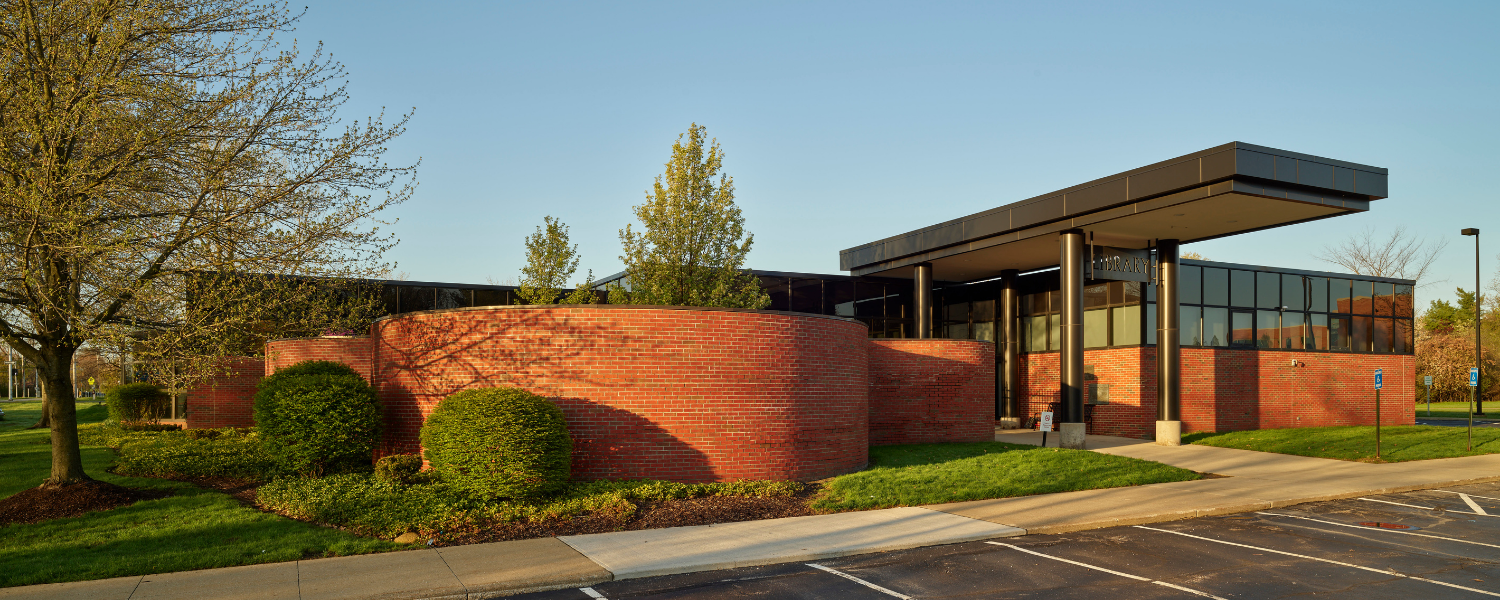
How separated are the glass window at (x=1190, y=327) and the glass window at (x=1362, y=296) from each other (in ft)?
23.7

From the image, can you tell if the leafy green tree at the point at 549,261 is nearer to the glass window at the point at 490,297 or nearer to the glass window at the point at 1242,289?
the glass window at the point at 490,297

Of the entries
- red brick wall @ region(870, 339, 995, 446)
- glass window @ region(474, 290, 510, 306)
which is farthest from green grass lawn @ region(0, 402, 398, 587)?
glass window @ region(474, 290, 510, 306)

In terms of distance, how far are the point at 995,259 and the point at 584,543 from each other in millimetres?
19964

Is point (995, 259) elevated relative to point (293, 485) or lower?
elevated

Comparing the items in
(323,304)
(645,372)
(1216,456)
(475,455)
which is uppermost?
(323,304)

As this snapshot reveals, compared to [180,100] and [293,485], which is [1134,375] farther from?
[180,100]

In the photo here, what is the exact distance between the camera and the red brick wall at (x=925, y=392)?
21188 mm

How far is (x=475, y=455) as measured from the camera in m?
A: 12.2

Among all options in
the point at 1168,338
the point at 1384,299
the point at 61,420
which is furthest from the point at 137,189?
the point at 1384,299

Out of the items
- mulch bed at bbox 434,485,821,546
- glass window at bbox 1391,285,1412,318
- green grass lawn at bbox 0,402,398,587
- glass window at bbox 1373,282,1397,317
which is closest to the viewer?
green grass lawn at bbox 0,402,398,587

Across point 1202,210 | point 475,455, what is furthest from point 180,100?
point 1202,210

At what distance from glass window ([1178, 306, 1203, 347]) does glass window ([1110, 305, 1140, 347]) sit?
1.28m

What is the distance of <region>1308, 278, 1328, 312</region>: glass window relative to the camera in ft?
93.0

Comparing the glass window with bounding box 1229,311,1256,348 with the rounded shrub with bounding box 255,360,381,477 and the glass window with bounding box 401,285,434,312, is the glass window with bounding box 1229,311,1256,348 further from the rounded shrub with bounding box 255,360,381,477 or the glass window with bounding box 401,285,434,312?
the glass window with bounding box 401,285,434,312
